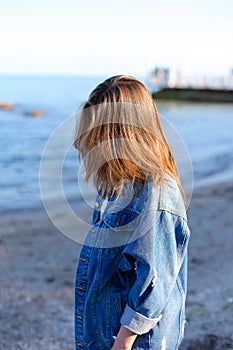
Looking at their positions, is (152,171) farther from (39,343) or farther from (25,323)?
(25,323)

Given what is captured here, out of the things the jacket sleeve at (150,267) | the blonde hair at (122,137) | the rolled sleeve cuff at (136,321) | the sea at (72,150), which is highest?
the blonde hair at (122,137)

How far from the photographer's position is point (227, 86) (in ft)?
130

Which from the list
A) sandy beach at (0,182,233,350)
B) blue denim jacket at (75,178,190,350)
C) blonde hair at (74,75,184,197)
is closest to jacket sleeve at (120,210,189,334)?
blue denim jacket at (75,178,190,350)

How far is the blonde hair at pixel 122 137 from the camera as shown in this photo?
1865 mm

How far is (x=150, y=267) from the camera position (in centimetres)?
177

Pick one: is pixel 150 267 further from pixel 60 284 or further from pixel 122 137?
pixel 60 284

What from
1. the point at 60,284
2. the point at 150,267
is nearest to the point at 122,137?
the point at 150,267

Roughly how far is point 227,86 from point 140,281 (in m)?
39.4

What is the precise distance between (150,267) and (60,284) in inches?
138

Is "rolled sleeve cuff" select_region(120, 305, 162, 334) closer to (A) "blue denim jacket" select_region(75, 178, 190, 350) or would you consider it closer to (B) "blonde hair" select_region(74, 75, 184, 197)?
(A) "blue denim jacket" select_region(75, 178, 190, 350)

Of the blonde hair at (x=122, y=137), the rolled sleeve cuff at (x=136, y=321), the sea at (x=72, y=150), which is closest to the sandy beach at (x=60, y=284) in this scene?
the sea at (x=72, y=150)

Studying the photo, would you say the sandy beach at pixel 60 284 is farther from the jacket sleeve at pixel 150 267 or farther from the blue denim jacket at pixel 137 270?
the jacket sleeve at pixel 150 267

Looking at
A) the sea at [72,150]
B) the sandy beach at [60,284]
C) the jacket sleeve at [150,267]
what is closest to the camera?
the jacket sleeve at [150,267]

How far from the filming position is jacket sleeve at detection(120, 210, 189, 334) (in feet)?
5.83
